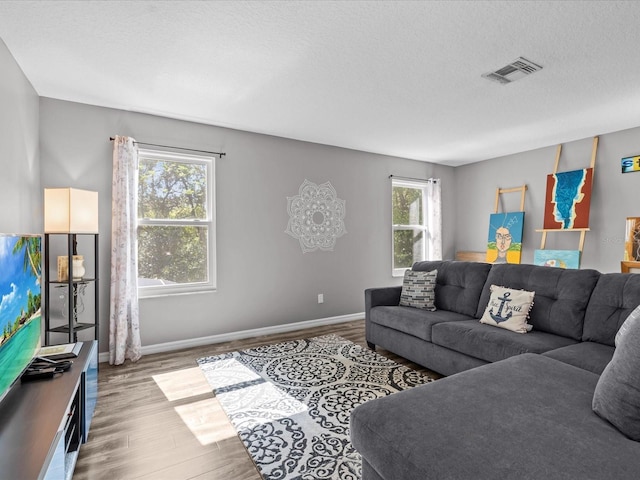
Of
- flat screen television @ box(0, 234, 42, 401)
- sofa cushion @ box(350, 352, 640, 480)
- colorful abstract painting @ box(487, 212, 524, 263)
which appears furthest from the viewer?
colorful abstract painting @ box(487, 212, 524, 263)

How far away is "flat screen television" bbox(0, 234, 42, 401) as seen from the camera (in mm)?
1403

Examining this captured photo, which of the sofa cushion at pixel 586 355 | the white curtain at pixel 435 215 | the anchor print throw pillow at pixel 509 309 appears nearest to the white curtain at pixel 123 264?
the anchor print throw pillow at pixel 509 309

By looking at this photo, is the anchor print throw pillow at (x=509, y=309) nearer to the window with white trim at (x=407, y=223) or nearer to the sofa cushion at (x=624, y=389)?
the sofa cushion at (x=624, y=389)

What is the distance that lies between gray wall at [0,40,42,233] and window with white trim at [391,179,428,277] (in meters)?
4.26

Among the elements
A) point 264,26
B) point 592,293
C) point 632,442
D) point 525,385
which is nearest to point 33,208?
point 264,26

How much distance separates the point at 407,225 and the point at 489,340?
10.6 ft

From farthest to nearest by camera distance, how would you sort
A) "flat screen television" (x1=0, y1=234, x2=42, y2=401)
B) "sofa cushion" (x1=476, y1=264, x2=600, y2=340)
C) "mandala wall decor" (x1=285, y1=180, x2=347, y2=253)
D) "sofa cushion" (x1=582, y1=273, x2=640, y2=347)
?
"mandala wall decor" (x1=285, y1=180, x2=347, y2=253) < "sofa cushion" (x1=476, y1=264, x2=600, y2=340) < "sofa cushion" (x1=582, y1=273, x2=640, y2=347) < "flat screen television" (x1=0, y1=234, x2=42, y2=401)

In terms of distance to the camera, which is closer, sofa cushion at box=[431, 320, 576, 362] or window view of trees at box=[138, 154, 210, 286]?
sofa cushion at box=[431, 320, 576, 362]

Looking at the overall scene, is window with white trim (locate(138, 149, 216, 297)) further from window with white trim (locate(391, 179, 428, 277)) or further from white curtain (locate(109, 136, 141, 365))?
window with white trim (locate(391, 179, 428, 277))

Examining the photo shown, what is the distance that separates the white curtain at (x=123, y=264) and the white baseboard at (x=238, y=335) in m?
0.20

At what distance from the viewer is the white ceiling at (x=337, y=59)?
1.96 m

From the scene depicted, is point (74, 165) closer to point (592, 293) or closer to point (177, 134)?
point (177, 134)

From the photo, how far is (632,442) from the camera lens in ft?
3.63

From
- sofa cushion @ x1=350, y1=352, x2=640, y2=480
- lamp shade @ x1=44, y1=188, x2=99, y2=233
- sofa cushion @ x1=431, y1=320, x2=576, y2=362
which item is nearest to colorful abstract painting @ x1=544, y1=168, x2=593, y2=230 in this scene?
sofa cushion @ x1=431, y1=320, x2=576, y2=362
